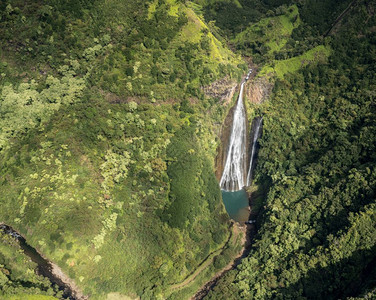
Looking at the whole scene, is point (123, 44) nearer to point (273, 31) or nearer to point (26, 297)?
point (273, 31)

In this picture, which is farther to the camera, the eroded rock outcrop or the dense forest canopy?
the eroded rock outcrop

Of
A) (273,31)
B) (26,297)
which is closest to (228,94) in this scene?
(273,31)

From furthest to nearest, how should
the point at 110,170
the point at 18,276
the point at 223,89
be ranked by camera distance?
the point at 223,89 → the point at 110,170 → the point at 18,276

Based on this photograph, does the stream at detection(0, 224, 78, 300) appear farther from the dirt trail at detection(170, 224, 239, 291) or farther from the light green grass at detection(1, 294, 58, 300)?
the dirt trail at detection(170, 224, 239, 291)

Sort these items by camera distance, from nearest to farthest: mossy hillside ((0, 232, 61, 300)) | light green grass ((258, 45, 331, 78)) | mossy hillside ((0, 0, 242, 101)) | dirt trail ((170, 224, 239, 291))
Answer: mossy hillside ((0, 232, 61, 300)) → dirt trail ((170, 224, 239, 291)) → mossy hillside ((0, 0, 242, 101)) → light green grass ((258, 45, 331, 78))

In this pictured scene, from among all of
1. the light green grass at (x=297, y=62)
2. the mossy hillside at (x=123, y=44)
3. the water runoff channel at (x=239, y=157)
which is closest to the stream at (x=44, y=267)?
the mossy hillside at (x=123, y=44)

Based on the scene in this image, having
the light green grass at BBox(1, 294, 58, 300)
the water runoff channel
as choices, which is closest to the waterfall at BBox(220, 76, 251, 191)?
the water runoff channel

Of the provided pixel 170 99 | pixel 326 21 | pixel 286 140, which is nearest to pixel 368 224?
pixel 286 140
